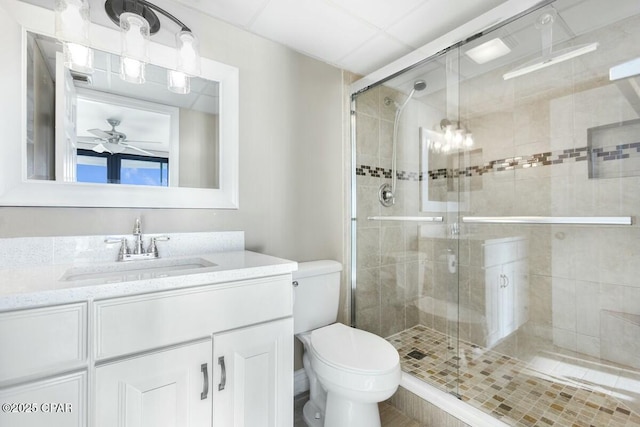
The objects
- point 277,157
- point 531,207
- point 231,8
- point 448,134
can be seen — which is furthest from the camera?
point 448,134

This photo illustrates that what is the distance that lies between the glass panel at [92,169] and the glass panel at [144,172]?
0.06 m

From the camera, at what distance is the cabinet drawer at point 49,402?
68 centimetres

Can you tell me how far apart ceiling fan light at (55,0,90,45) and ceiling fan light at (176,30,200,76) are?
13.3 inches

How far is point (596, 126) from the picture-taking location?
1.60 metres

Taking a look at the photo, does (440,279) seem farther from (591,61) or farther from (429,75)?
(591,61)

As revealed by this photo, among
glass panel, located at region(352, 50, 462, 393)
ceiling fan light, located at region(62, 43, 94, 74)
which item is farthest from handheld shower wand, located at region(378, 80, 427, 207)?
ceiling fan light, located at region(62, 43, 94, 74)

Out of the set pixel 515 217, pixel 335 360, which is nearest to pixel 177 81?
pixel 335 360

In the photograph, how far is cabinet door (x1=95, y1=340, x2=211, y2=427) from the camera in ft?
2.59

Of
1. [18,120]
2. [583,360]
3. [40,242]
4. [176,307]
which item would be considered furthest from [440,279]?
[18,120]

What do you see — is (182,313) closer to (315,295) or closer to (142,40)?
(315,295)

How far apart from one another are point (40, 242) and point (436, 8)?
205cm

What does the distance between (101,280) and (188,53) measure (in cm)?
108

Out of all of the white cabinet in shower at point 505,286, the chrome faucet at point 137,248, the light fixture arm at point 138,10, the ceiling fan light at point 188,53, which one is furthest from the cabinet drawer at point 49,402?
the white cabinet in shower at point 505,286

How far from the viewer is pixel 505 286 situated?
1.95 metres
